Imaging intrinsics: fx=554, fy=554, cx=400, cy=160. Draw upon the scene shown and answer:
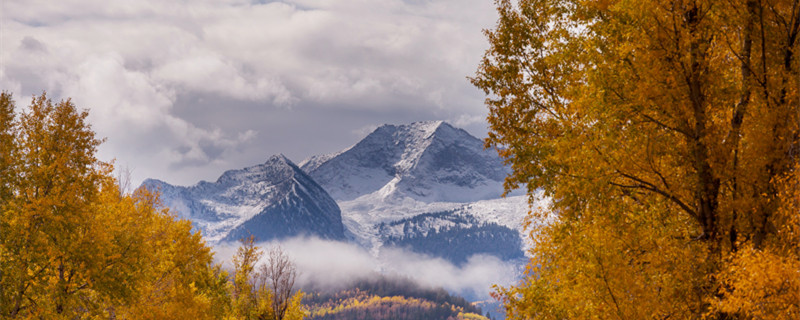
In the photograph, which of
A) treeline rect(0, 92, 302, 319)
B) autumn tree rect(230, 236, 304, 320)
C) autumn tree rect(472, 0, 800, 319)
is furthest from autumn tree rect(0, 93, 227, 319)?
autumn tree rect(472, 0, 800, 319)

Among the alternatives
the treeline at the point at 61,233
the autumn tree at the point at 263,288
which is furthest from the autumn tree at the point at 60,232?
the autumn tree at the point at 263,288

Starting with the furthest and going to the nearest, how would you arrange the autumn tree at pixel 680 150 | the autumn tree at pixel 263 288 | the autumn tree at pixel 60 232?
the autumn tree at pixel 263 288, the autumn tree at pixel 60 232, the autumn tree at pixel 680 150

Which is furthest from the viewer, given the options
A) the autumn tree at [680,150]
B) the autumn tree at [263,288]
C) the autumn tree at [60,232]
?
the autumn tree at [263,288]

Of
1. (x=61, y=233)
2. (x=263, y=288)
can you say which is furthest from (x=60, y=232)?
(x=263, y=288)

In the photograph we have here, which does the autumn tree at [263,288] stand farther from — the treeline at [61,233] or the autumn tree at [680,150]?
the autumn tree at [680,150]

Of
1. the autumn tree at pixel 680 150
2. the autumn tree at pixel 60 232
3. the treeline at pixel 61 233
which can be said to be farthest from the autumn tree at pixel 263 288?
the autumn tree at pixel 680 150

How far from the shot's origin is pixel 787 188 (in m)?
8.17

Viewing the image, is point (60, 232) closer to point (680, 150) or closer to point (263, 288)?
point (263, 288)

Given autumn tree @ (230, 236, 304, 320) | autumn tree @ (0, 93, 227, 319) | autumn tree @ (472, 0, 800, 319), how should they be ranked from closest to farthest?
autumn tree @ (472, 0, 800, 319), autumn tree @ (0, 93, 227, 319), autumn tree @ (230, 236, 304, 320)

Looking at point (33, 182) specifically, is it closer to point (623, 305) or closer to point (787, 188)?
point (623, 305)

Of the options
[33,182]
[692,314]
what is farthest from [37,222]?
[692,314]

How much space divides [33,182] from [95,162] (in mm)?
2404

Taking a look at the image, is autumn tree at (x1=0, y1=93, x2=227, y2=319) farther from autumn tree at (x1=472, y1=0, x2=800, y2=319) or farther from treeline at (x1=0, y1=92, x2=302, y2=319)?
autumn tree at (x1=472, y1=0, x2=800, y2=319)

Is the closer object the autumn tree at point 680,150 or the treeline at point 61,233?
the autumn tree at point 680,150
